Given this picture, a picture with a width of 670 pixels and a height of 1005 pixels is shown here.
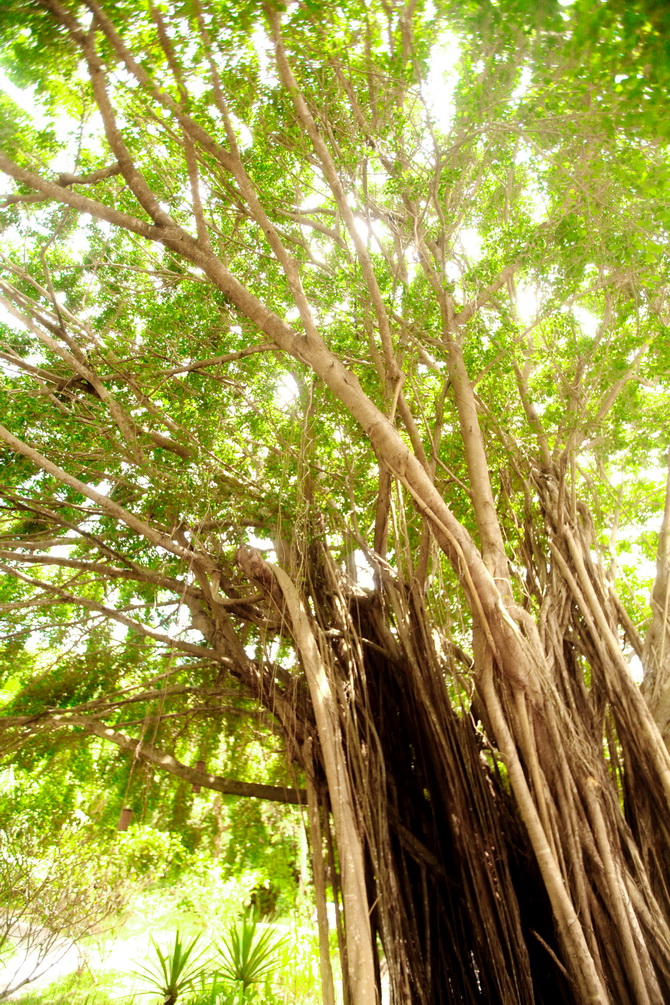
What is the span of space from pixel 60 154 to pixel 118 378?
3.86 feet

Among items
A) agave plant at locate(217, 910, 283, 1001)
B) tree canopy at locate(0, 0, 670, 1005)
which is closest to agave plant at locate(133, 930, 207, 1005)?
agave plant at locate(217, 910, 283, 1001)

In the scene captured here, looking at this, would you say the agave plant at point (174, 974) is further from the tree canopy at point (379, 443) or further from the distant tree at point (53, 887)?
the tree canopy at point (379, 443)

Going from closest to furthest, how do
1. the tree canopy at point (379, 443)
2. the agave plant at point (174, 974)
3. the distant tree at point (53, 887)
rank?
the tree canopy at point (379, 443) → the distant tree at point (53, 887) → the agave plant at point (174, 974)

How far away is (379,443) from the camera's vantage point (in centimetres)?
274

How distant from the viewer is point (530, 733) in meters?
2.67

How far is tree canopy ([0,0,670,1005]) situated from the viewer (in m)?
2.53

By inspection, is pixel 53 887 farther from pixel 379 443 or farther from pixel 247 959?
pixel 379 443

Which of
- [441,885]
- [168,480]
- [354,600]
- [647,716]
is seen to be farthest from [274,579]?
[647,716]

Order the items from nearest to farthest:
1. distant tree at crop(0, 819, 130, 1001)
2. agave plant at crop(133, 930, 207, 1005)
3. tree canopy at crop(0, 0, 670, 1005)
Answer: tree canopy at crop(0, 0, 670, 1005) → distant tree at crop(0, 819, 130, 1001) → agave plant at crop(133, 930, 207, 1005)

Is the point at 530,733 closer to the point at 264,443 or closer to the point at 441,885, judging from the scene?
the point at 441,885

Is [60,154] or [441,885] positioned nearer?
[441,885]

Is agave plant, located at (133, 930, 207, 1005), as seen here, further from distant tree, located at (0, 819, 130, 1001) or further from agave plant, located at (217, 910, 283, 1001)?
distant tree, located at (0, 819, 130, 1001)

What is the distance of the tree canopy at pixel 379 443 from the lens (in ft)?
8.30

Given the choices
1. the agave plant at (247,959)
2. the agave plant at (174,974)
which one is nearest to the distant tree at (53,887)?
→ the agave plant at (174,974)
